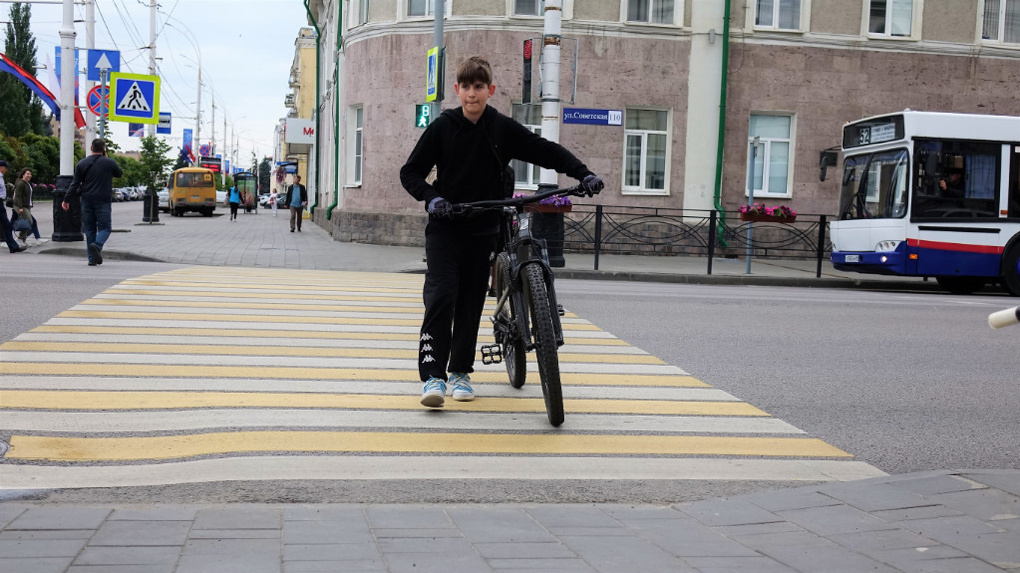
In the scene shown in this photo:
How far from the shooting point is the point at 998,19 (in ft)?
78.7

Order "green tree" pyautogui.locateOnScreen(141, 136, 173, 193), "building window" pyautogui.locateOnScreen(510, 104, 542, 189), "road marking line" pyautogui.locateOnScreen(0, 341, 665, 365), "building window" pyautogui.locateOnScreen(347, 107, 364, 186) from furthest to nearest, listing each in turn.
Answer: "green tree" pyautogui.locateOnScreen(141, 136, 173, 193) → "building window" pyautogui.locateOnScreen(347, 107, 364, 186) → "building window" pyautogui.locateOnScreen(510, 104, 542, 189) → "road marking line" pyautogui.locateOnScreen(0, 341, 665, 365)

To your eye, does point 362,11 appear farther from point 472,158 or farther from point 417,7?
point 472,158

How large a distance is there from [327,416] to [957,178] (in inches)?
557

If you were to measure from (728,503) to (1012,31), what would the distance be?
2400 cm

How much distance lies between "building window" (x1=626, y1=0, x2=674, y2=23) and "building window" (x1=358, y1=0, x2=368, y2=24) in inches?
254

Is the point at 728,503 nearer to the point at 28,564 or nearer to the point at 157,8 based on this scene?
the point at 28,564

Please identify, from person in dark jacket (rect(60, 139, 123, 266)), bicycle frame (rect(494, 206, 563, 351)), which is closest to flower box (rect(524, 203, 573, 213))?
person in dark jacket (rect(60, 139, 123, 266))

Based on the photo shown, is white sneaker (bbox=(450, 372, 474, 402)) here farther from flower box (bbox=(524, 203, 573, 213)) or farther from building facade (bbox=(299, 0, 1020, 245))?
building facade (bbox=(299, 0, 1020, 245))

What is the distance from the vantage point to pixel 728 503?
4.20 meters

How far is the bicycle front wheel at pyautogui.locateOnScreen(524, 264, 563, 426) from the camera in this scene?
16.9 feet

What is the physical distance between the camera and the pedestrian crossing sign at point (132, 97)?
24469 mm

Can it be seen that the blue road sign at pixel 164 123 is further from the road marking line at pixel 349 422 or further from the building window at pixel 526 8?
the road marking line at pixel 349 422

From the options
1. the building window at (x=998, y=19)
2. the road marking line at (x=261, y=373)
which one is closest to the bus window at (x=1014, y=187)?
the building window at (x=998, y=19)

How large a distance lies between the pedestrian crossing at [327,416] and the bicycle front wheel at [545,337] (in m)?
0.17
